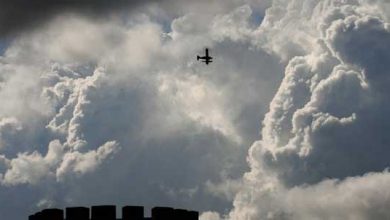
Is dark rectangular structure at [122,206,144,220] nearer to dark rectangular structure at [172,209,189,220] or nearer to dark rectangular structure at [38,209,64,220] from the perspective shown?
dark rectangular structure at [172,209,189,220]

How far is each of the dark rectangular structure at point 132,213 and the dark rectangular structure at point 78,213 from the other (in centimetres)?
427

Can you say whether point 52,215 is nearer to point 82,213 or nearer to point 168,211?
point 82,213

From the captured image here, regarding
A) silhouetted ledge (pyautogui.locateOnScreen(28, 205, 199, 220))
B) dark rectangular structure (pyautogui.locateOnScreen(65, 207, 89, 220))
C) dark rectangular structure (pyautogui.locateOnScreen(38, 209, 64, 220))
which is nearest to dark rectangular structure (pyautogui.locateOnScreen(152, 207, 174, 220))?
silhouetted ledge (pyautogui.locateOnScreen(28, 205, 199, 220))

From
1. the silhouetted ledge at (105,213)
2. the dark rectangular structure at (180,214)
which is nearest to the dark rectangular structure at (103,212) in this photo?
the silhouetted ledge at (105,213)

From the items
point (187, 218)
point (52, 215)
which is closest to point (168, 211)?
point (187, 218)

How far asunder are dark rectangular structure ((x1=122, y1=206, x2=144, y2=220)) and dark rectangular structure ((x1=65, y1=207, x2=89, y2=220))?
4.27m

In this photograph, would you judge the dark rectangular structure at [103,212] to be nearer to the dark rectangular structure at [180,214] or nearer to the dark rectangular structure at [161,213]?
the dark rectangular structure at [161,213]

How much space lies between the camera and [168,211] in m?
144

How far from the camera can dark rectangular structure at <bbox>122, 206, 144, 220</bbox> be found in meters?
143

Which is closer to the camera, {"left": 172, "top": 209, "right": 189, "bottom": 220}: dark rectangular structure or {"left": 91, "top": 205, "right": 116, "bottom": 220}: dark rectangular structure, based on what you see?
{"left": 91, "top": 205, "right": 116, "bottom": 220}: dark rectangular structure

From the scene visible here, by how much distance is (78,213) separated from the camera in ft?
469

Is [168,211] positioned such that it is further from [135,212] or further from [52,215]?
[52,215]

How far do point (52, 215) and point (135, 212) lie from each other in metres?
9.42

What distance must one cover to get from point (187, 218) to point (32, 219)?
1807 cm
